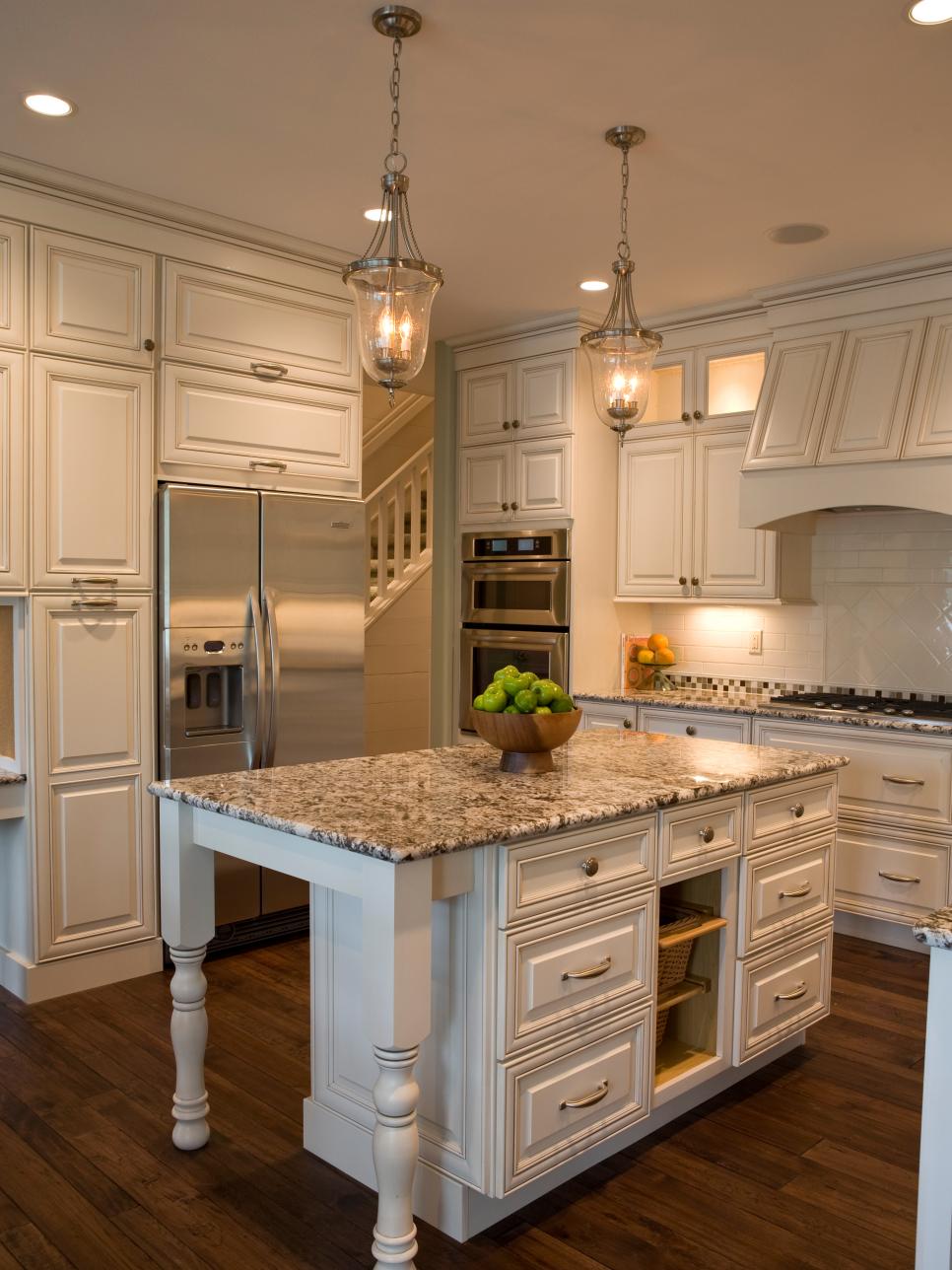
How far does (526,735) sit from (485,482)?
10.0 ft

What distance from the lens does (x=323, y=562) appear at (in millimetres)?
4156

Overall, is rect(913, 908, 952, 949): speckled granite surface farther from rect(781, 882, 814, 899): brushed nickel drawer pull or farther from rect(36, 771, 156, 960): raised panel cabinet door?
rect(36, 771, 156, 960): raised panel cabinet door

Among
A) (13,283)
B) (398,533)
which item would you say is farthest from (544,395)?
(13,283)

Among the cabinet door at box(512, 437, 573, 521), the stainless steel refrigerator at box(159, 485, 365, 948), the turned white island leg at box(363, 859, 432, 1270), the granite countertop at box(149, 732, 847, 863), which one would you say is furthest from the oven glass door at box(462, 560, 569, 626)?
the turned white island leg at box(363, 859, 432, 1270)

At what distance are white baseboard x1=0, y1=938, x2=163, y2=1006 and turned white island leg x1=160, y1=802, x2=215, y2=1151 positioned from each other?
3.83 feet

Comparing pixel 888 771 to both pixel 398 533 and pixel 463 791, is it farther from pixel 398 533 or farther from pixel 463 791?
pixel 398 533

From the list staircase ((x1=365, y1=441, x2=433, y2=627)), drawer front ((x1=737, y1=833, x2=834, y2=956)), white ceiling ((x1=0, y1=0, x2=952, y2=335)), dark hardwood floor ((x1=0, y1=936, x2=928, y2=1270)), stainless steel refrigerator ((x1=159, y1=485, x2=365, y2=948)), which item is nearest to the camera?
dark hardwood floor ((x1=0, y1=936, x2=928, y2=1270))

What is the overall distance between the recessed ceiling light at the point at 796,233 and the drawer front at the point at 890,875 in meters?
2.33

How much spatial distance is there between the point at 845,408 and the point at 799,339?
44 centimetres

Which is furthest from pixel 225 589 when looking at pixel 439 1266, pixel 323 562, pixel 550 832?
pixel 439 1266

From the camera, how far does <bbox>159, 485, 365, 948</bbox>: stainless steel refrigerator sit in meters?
3.74

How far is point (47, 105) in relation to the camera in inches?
115

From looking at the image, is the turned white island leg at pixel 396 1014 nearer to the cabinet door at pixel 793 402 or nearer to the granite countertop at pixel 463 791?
the granite countertop at pixel 463 791

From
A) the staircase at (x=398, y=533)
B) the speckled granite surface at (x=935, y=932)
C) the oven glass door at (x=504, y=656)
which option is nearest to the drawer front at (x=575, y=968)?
the speckled granite surface at (x=935, y=932)
